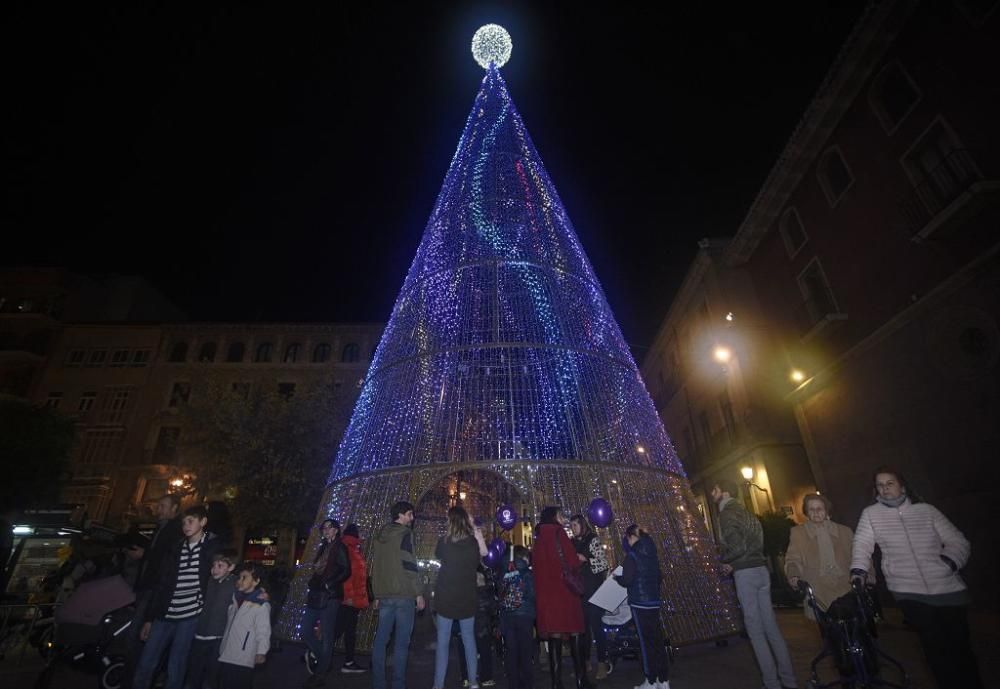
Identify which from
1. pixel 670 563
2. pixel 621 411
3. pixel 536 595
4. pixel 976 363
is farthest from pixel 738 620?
pixel 976 363

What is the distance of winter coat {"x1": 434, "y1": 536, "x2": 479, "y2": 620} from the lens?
4.21 metres

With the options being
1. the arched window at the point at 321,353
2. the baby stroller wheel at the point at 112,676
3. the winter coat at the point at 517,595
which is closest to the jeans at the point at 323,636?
the baby stroller wheel at the point at 112,676

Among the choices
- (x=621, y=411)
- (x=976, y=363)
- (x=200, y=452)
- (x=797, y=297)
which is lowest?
(x=621, y=411)

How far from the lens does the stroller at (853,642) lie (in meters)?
3.90

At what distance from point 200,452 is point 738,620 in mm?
21471

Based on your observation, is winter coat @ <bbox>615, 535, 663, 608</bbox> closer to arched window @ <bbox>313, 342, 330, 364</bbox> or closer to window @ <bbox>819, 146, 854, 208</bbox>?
window @ <bbox>819, 146, 854, 208</bbox>

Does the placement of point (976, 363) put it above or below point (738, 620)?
above

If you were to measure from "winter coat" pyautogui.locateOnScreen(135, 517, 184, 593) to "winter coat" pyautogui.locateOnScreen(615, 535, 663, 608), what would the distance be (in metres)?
4.08

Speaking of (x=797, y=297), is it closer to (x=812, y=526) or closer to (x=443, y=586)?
(x=812, y=526)

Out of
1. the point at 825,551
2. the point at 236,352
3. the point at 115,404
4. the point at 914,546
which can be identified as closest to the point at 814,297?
the point at 825,551

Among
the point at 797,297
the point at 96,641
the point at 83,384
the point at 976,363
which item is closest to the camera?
the point at 96,641

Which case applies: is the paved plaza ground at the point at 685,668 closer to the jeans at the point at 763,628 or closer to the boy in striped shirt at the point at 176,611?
the jeans at the point at 763,628

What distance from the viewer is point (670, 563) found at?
594 cm

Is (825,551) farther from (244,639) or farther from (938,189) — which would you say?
(938,189)
